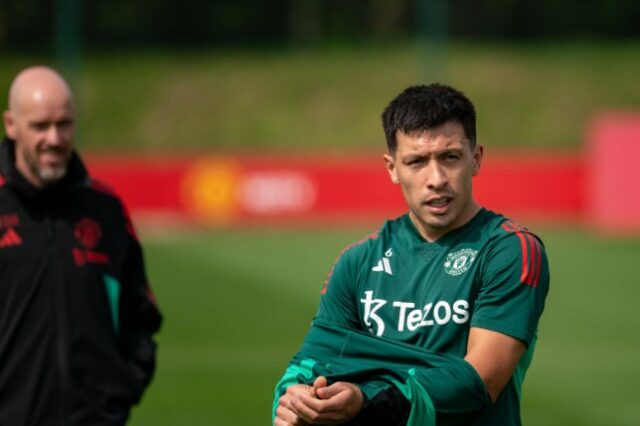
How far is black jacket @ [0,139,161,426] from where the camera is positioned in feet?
15.9

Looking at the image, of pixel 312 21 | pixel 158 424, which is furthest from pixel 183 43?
pixel 158 424

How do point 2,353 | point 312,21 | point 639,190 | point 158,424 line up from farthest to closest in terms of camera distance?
point 312,21 → point 639,190 → point 158,424 → point 2,353

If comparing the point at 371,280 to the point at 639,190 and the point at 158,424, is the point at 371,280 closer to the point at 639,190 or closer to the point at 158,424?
the point at 158,424

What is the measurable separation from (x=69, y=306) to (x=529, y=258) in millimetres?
2100

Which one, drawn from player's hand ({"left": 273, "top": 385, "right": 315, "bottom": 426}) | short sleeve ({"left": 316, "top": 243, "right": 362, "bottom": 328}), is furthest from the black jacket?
player's hand ({"left": 273, "top": 385, "right": 315, "bottom": 426})

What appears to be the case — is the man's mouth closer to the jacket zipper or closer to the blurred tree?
the jacket zipper

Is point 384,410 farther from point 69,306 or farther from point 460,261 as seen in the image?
point 69,306

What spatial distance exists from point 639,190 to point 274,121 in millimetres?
12224

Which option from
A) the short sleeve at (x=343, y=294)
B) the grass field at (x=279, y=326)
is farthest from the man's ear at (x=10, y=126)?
the grass field at (x=279, y=326)

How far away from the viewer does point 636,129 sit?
79.4ft

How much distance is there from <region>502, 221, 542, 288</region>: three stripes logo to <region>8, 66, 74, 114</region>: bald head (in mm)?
2216

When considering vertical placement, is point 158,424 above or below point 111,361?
below

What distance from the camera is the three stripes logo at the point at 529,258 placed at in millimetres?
3547

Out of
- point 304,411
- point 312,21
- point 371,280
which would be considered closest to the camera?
point 304,411
